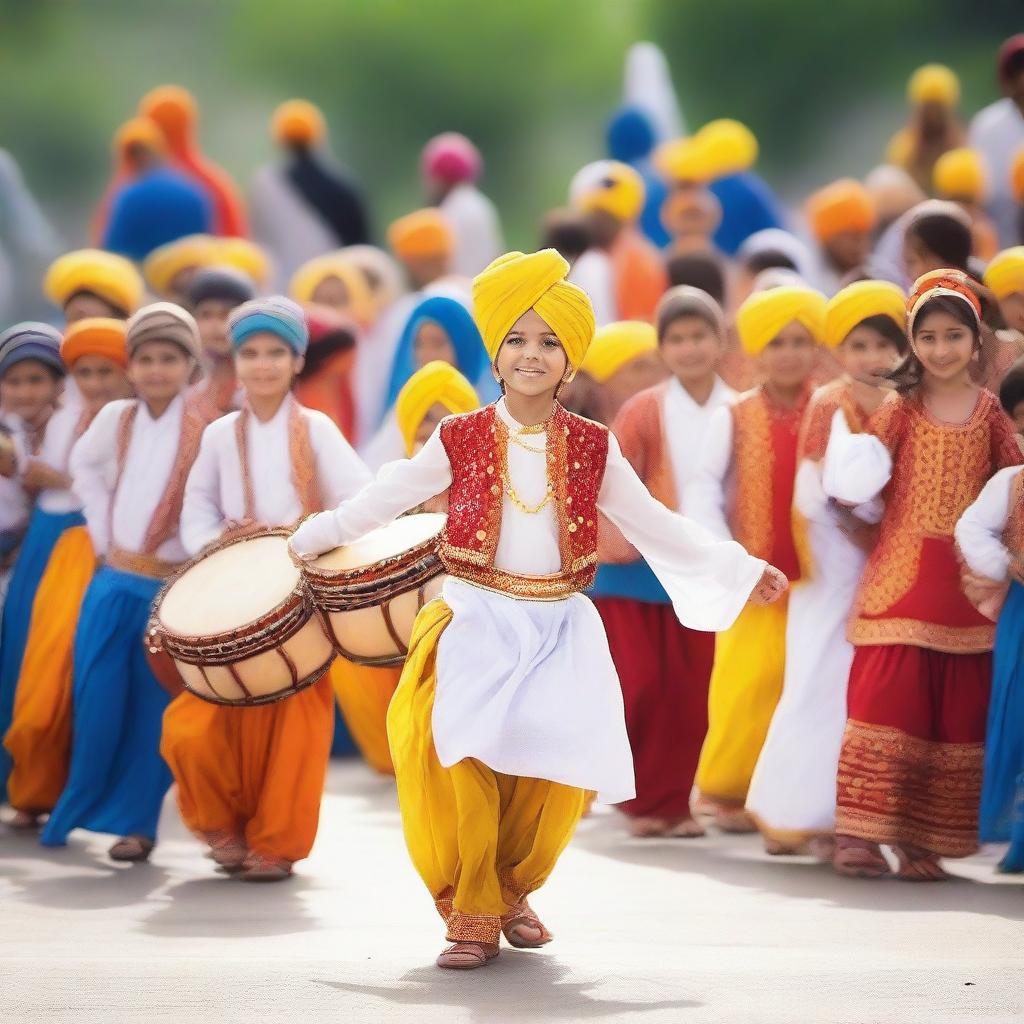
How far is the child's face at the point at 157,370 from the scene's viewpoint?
8.93m

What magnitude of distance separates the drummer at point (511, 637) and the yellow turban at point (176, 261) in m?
6.98

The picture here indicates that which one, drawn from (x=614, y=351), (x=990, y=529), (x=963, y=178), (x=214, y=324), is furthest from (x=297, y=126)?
(x=990, y=529)

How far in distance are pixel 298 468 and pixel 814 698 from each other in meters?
1.91

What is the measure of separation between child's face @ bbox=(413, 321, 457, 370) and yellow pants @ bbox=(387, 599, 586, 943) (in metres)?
3.54

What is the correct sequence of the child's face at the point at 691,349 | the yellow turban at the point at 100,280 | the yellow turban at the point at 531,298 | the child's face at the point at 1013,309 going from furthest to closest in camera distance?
the yellow turban at the point at 100,280 → the child's face at the point at 691,349 → the child's face at the point at 1013,309 → the yellow turban at the point at 531,298

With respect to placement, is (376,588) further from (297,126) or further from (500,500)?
(297,126)

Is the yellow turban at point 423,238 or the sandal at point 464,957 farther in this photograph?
the yellow turban at point 423,238

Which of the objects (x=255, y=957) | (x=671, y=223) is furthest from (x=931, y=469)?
(x=671, y=223)

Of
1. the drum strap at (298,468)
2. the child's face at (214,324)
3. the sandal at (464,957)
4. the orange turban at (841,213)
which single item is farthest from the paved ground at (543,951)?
the orange turban at (841,213)

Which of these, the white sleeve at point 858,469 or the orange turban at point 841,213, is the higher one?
the orange turban at point 841,213

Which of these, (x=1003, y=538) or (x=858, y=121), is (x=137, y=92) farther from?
(x=1003, y=538)

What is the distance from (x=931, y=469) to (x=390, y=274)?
7.61 metres

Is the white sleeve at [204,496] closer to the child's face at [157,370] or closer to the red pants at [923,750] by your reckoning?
the child's face at [157,370]

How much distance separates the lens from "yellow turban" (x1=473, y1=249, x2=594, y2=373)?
6777 millimetres
